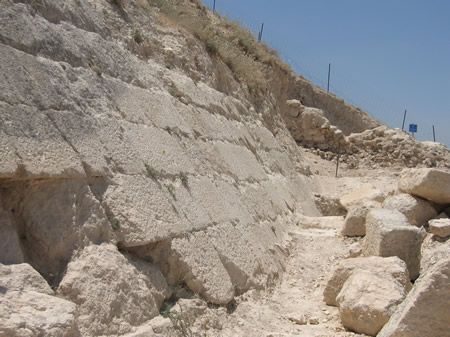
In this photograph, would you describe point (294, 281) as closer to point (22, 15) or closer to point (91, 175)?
point (91, 175)

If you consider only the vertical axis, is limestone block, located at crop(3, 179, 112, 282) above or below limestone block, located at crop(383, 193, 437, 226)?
below

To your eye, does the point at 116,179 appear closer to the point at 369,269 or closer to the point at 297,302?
the point at 297,302

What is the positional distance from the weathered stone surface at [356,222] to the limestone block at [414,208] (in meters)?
0.56

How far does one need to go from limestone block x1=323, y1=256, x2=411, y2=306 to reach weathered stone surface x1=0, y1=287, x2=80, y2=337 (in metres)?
3.39

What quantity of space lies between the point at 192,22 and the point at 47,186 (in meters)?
6.88

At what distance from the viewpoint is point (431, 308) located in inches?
127

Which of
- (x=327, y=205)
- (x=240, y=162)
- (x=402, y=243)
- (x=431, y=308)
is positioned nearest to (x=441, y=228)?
(x=402, y=243)

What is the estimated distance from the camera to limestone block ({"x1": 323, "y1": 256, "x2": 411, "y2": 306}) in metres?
5.20

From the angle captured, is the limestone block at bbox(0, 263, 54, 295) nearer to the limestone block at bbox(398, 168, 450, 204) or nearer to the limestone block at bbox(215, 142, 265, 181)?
the limestone block at bbox(215, 142, 265, 181)

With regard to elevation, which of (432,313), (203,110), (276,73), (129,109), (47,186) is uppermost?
(276,73)

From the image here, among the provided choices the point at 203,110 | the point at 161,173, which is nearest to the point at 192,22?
the point at 203,110

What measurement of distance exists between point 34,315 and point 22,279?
37cm

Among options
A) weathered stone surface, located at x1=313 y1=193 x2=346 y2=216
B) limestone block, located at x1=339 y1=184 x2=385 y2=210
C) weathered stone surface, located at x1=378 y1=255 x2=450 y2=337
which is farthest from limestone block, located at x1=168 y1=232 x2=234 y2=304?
weathered stone surface, located at x1=313 y1=193 x2=346 y2=216

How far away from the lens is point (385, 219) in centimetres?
653
